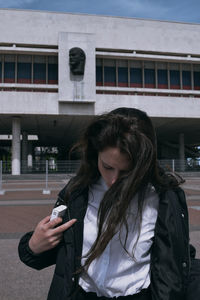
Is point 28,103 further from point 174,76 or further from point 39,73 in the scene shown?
point 174,76

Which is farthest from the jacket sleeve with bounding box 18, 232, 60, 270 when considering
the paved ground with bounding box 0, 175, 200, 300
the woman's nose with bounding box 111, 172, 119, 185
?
the paved ground with bounding box 0, 175, 200, 300

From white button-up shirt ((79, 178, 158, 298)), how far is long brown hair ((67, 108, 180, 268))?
4 cm

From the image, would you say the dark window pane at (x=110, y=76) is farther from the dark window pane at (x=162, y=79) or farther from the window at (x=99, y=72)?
the dark window pane at (x=162, y=79)

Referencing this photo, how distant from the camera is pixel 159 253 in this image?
1.14 metres

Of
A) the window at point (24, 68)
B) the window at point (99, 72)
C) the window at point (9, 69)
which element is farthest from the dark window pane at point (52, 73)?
the window at point (99, 72)

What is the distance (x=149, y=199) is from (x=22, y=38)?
25.1m

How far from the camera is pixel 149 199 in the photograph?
1.24m

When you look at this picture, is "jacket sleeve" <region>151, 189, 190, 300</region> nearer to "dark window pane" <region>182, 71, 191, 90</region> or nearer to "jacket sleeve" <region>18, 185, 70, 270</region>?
"jacket sleeve" <region>18, 185, 70, 270</region>

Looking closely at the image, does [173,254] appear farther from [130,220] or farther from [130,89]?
[130,89]

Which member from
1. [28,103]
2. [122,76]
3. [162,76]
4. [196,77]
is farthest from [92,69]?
[196,77]

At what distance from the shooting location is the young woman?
3.73ft

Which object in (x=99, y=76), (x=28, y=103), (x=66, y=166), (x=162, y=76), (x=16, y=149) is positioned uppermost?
(x=162, y=76)

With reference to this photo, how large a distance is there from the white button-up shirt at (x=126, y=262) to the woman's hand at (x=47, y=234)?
13cm

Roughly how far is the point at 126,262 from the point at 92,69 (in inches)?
917
